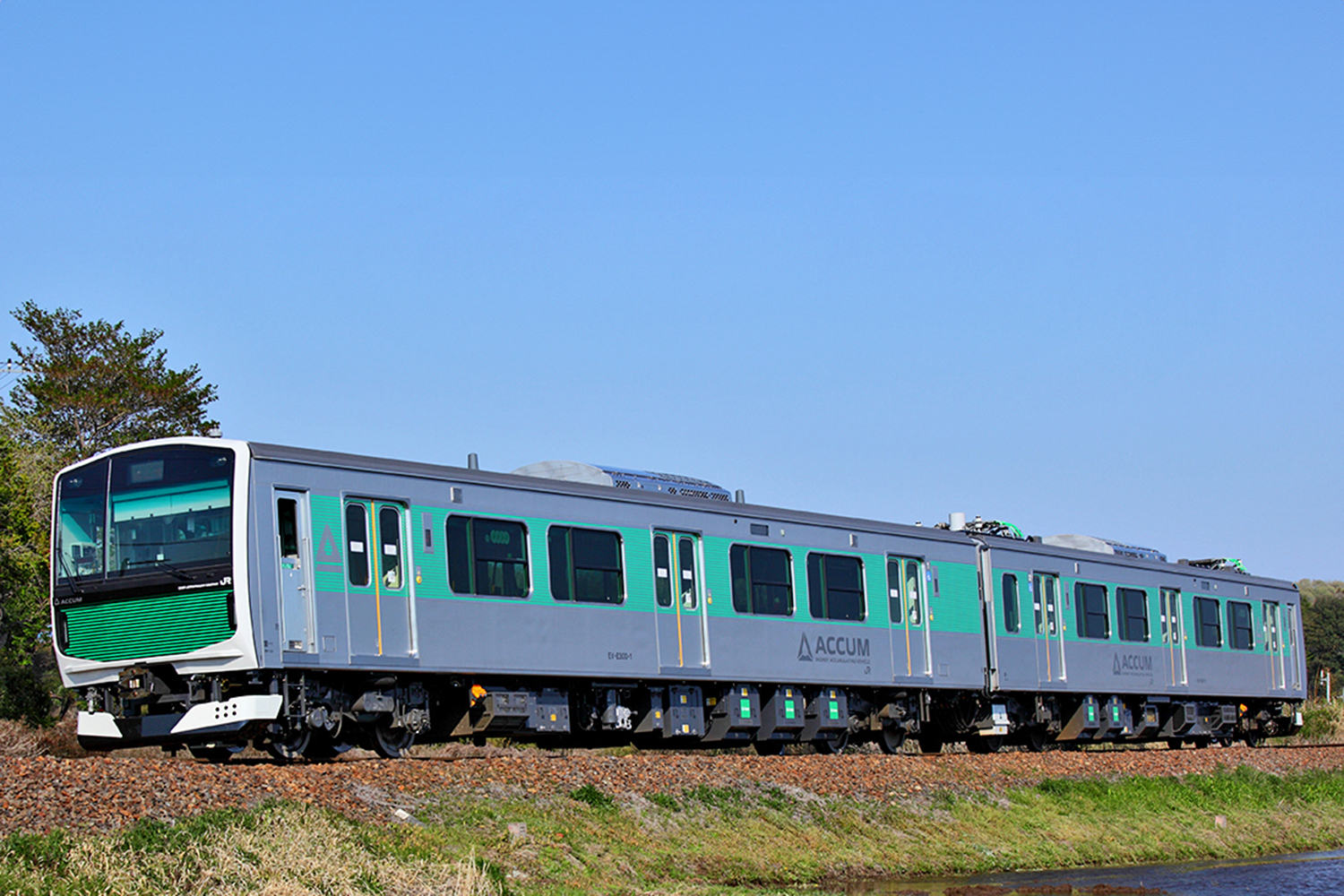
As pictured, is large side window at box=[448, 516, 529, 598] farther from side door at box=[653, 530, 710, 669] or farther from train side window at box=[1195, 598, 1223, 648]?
train side window at box=[1195, 598, 1223, 648]

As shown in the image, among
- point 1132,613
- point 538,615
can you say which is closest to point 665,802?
point 538,615

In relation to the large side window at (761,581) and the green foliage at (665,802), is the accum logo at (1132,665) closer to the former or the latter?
the large side window at (761,581)

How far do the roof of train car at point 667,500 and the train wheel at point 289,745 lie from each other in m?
2.53

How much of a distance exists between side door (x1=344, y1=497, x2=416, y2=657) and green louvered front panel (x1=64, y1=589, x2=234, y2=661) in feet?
4.21

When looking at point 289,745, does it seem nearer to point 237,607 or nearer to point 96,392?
point 237,607

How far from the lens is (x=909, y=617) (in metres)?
22.1

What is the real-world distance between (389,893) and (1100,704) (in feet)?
59.4

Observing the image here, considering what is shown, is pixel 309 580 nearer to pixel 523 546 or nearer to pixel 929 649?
pixel 523 546

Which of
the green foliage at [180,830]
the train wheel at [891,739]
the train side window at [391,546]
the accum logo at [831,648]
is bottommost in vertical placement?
the train wheel at [891,739]

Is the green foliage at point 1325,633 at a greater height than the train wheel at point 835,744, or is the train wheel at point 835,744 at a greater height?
the train wheel at point 835,744

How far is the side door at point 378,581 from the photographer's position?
15.0m

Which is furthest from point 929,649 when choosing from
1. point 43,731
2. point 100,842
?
point 100,842

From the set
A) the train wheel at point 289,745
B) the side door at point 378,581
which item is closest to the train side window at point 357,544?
the side door at point 378,581

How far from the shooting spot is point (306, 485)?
14.8 meters
